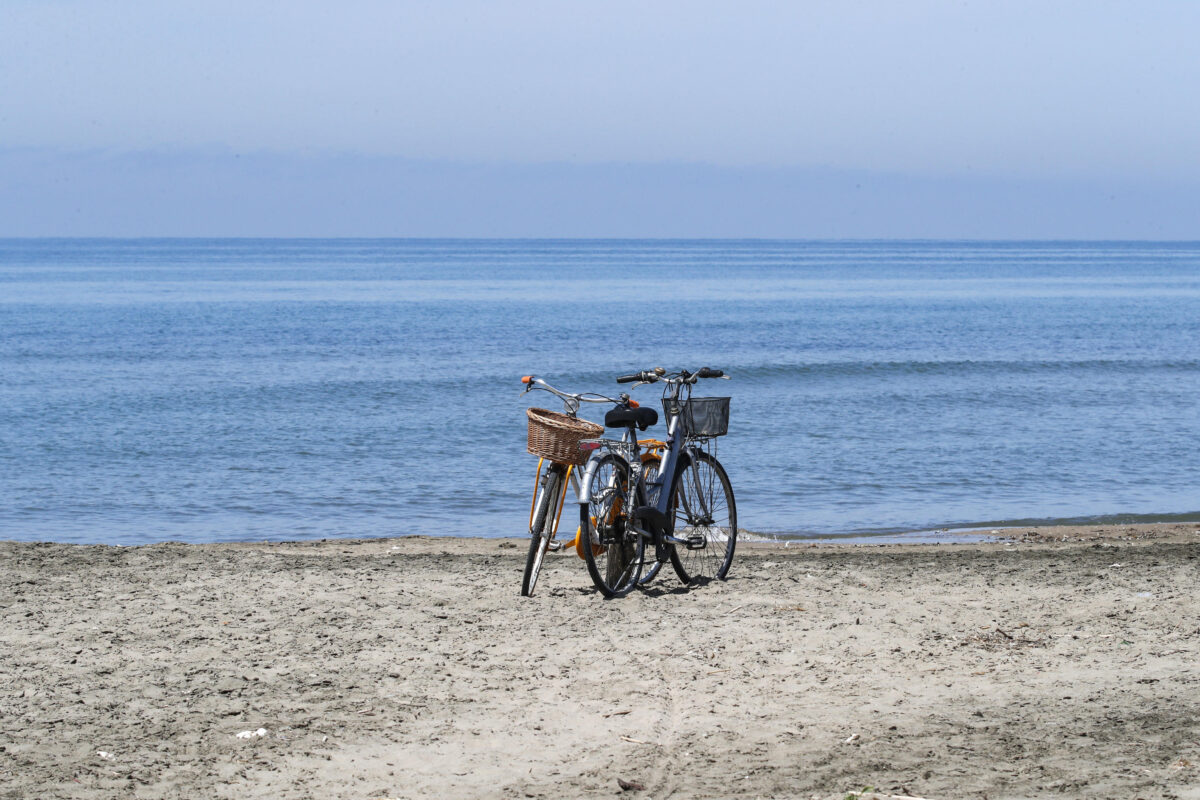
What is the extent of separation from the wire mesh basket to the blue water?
4.49 meters

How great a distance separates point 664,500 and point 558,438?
0.98 m

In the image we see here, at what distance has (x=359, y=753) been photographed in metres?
4.54

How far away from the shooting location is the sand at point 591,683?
429cm

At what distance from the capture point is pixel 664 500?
24.1ft

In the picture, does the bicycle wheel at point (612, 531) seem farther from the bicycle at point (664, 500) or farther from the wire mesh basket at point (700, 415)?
the wire mesh basket at point (700, 415)

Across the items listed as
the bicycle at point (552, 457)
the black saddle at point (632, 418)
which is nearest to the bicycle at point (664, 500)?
the black saddle at point (632, 418)

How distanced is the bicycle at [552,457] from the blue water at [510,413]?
4793 mm

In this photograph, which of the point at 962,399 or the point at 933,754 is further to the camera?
the point at 962,399

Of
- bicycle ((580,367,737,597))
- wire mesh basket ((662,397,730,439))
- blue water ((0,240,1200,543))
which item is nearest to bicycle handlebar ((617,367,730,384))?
bicycle ((580,367,737,597))

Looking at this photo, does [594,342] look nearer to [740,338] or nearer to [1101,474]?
[740,338]

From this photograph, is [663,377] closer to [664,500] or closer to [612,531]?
[664,500]

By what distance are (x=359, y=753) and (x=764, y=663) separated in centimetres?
210

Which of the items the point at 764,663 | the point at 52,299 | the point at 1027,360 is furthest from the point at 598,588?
the point at 52,299

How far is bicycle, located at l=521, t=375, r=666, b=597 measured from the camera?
6.75 metres
